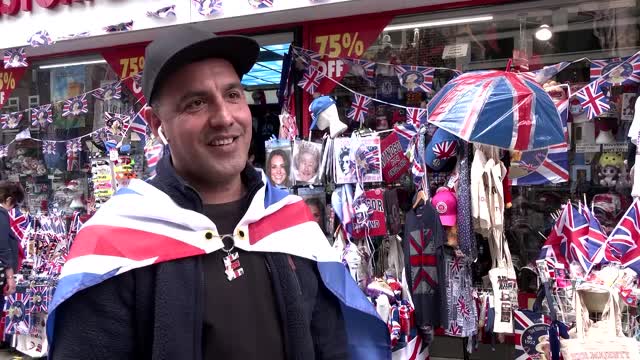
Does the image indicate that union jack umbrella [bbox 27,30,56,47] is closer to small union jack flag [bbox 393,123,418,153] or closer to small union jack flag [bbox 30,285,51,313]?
small union jack flag [bbox 30,285,51,313]

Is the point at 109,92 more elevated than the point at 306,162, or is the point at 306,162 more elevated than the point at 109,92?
the point at 109,92

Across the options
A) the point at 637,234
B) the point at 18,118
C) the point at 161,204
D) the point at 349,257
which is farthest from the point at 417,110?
the point at 18,118

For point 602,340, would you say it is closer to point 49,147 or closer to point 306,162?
point 306,162

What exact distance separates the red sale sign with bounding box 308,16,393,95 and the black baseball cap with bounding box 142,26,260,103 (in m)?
4.14

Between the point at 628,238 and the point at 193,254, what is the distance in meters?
3.36

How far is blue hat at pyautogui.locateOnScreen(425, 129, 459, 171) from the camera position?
15.0ft

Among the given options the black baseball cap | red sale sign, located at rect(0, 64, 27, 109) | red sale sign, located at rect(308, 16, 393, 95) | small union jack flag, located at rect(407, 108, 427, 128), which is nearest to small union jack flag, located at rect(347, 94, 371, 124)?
red sale sign, located at rect(308, 16, 393, 95)

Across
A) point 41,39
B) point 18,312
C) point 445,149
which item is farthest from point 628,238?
point 41,39

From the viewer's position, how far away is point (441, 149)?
4586 millimetres

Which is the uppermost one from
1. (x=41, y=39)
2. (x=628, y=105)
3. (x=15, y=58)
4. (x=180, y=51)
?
(x=41, y=39)

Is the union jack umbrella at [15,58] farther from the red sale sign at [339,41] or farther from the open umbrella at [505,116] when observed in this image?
the open umbrella at [505,116]

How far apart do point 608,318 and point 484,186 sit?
124 centimetres

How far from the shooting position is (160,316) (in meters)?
1.45

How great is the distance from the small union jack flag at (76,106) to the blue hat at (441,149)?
479 cm
